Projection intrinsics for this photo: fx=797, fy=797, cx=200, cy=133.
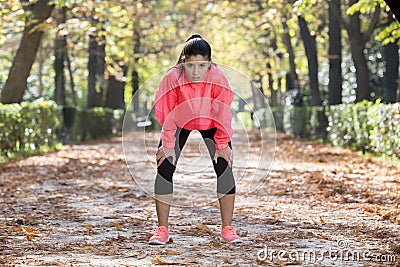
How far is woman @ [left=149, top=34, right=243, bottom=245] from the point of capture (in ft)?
22.3

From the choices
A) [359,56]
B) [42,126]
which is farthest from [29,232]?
[359,56]

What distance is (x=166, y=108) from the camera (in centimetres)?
680

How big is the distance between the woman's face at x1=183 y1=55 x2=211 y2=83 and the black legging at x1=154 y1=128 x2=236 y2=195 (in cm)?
49

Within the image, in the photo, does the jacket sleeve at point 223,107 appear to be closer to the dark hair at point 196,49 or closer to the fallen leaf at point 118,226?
the dark hair at point 196,49

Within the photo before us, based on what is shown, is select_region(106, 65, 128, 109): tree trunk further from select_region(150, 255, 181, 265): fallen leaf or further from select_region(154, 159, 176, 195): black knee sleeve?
select_region(150, 255, 181, 265): fallen leaf

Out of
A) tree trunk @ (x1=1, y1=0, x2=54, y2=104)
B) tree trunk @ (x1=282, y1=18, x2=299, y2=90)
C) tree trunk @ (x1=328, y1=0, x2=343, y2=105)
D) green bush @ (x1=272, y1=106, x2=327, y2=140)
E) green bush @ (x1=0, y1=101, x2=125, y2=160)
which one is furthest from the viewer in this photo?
tree trunk @ (x1=282, y1=18, x2=299, y2=90)

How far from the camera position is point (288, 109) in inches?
1439

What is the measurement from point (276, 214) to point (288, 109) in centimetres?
2760

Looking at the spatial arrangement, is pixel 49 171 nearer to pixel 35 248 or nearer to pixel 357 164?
pixel 357 164

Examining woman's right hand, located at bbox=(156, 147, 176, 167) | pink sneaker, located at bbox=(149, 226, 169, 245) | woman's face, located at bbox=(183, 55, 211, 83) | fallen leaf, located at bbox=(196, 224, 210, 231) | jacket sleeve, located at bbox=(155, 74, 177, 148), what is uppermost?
woman's face, located at bbox=(183, 55, 211, 83)

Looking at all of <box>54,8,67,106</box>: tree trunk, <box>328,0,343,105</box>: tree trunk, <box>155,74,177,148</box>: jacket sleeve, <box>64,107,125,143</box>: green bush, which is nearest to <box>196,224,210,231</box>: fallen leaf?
<box>155,74,177,148</box>: jacket sleeve

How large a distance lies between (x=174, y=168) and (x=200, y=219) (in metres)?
1.92

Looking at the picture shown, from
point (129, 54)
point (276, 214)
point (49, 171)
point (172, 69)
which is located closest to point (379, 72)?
point (129, 54)

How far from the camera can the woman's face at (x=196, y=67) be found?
6.75 meters
